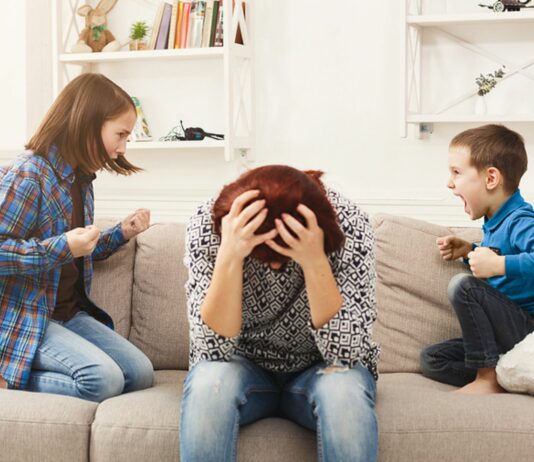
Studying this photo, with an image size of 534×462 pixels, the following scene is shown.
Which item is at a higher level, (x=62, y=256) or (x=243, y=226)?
(x=243, y=226)

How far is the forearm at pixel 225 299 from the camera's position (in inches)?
72.0

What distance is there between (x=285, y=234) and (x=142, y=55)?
231 centimetres

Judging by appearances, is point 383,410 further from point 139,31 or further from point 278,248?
point 139,31

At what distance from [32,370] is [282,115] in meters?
1.94

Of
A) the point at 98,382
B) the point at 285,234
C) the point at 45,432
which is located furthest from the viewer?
the point at 98,382

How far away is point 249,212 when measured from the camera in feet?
5.75

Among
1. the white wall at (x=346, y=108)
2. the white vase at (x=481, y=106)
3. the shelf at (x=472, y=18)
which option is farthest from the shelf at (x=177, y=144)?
the white vase at (x=481, y=106)

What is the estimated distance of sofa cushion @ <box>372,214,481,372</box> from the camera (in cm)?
248

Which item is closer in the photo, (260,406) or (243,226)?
(243,226)

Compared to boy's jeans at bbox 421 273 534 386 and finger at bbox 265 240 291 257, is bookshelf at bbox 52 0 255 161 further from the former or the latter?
finger at bbox 265 240 291 257

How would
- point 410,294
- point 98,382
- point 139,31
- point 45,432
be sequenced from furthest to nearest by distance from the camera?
point 139,31, point 410,294, point 98,382, point 45,432

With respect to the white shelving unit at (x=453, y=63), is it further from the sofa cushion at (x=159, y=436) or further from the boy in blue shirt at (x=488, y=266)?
the sofa cushion at (x=159, y=436)

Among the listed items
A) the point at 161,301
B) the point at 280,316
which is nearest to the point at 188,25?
the point at 161,301

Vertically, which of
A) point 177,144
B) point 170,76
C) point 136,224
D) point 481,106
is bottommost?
point 136,224
